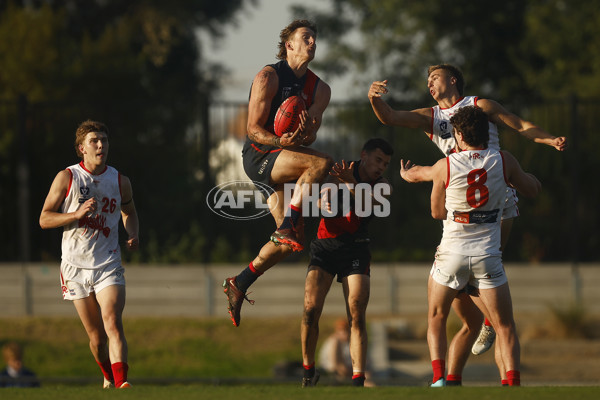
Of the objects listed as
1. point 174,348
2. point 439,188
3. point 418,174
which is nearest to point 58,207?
point 418,174

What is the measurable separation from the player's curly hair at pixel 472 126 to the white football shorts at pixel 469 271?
2.77ft

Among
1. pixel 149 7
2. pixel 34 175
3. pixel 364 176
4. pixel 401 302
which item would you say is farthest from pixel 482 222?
pixel 149 7

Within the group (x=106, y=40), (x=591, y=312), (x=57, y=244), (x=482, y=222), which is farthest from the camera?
(x=106, y=40)

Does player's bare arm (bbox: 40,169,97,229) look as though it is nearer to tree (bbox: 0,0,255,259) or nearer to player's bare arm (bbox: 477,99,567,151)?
player's bare arm (bbox: 477,99,567,151)

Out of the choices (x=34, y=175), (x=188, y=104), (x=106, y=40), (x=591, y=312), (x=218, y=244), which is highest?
(x=106, y=40)

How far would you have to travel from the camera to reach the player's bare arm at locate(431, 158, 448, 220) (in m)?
7.11

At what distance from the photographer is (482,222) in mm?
7168

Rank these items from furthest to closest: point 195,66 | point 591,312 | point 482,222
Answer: point 195,66 < point 591,312 < point 482,222

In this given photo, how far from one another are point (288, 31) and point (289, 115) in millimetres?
886

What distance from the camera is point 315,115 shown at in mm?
8320

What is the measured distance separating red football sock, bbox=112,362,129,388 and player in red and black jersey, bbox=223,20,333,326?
3.57 ft

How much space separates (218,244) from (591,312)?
20.3 feet

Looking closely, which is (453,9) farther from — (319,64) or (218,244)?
(218,244)

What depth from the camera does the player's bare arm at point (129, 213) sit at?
8242 mm
